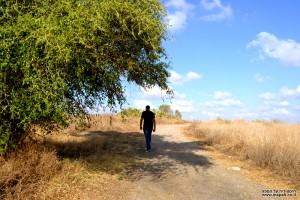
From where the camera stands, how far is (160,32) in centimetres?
991

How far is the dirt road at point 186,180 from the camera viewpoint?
9.26 meters

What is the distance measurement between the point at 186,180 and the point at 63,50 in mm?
5710

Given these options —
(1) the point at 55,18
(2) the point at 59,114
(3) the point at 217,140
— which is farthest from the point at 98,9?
(3) the point at 217,140

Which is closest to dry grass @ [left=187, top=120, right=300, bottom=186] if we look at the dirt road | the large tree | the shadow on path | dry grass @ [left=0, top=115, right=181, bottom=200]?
the dirt road

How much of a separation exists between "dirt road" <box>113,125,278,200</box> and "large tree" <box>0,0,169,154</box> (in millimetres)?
3185

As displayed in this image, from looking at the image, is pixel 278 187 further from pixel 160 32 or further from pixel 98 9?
pixel 98 9

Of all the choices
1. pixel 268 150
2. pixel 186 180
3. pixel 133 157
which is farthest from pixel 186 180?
pixel 268 150

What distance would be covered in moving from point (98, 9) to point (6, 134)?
14.7 feet

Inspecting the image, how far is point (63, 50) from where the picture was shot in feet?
26.5

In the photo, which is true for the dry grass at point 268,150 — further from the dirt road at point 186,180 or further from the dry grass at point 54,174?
the dry grass at point 54,174

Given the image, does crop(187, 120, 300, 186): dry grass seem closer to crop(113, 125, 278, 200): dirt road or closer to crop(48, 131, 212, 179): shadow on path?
crop(113, 125, 278, 200): dirt road

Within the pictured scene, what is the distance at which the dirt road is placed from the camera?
9.26 m

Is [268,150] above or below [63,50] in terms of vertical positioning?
below

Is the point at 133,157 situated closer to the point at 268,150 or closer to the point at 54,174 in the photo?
the point at 54,174
